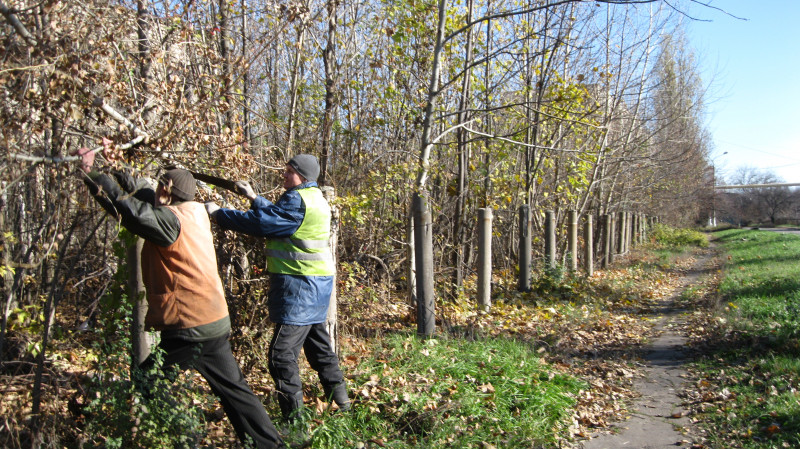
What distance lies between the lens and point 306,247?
A: 4230 mm

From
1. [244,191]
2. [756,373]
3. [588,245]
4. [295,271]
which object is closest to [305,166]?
[244,191]

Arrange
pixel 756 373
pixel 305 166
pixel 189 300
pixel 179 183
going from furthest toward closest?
pixel 756 373 < pixel 305 166 < pixel 179 183 < pixel 189 300

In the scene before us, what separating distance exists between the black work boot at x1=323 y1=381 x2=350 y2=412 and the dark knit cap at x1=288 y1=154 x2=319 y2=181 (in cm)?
164

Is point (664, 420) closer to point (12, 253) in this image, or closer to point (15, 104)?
point (15, 104)

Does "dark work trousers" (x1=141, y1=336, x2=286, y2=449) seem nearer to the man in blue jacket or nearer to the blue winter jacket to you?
the man in blue jacket

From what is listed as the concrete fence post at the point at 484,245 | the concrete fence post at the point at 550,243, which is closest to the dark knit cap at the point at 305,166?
the concrete fence post at the point at 484,245

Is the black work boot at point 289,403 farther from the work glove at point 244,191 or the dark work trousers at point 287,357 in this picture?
the work glove at point 244,191

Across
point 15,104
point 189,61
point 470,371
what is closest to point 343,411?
point 470,371

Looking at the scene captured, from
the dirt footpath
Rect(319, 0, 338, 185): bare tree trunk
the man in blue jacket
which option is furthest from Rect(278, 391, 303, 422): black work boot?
Rect(319, 0, 338, 185): bare tree trunk

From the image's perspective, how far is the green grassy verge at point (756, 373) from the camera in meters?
4.93

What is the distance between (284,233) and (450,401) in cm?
203

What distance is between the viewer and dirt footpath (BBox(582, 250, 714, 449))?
4.96 metres

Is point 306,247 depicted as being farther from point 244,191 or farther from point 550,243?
point 550,243

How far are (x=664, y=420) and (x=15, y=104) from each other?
585 cm
